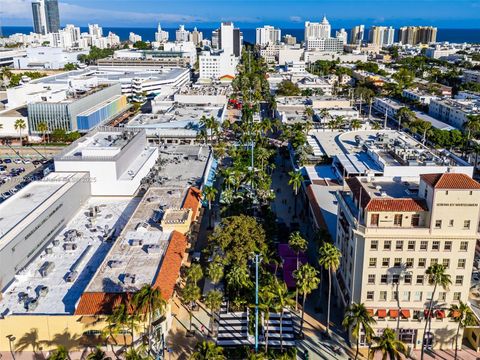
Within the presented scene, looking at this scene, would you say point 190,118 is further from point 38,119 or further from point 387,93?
point 387,93

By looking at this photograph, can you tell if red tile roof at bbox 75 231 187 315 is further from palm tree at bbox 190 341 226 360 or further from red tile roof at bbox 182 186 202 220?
palm tree at bbox 190 341 226 360

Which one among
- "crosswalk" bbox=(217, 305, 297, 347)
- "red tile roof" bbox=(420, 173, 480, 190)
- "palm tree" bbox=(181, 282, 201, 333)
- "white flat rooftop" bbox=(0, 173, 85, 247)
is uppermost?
"red tile roof" bbox=(420, 173, 480, 190)

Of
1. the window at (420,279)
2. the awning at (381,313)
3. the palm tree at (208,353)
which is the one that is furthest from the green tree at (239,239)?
the window at (420,279)

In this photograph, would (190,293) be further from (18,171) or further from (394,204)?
(18,171)

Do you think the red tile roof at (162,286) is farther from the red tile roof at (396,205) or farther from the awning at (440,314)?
the awning at (440,314)

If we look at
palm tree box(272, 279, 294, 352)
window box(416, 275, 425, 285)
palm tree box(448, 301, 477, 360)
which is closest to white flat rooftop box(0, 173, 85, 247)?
palm tree box(272, 279, 294, 352)

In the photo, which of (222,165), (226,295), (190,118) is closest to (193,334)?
(226,295)
